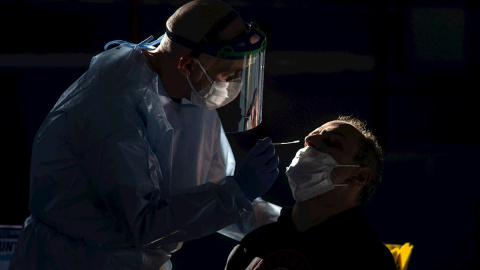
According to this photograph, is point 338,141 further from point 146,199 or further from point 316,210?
point 146,199

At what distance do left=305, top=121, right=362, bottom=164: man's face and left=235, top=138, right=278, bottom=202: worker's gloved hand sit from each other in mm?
202

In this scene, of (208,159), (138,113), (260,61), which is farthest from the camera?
(208,159)

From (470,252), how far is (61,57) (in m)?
2.88

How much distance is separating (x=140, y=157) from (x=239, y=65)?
1.51 ft

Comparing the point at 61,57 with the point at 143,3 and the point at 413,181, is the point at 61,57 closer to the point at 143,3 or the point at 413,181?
the point at 143,3

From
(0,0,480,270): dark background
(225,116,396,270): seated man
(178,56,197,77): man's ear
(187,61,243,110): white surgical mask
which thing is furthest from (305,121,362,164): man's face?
(0,0,480,270): dark background

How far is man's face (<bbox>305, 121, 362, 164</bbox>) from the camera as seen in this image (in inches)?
88.0

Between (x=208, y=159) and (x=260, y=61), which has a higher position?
(x=260, y=61)

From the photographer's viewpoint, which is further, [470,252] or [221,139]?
[470,252]

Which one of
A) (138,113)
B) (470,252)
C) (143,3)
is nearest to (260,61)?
(138,113)

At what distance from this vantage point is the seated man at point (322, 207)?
212 cm

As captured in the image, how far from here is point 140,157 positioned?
1896 millimetres

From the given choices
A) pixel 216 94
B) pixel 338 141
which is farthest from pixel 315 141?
pixel 216 94

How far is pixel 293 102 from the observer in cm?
411
